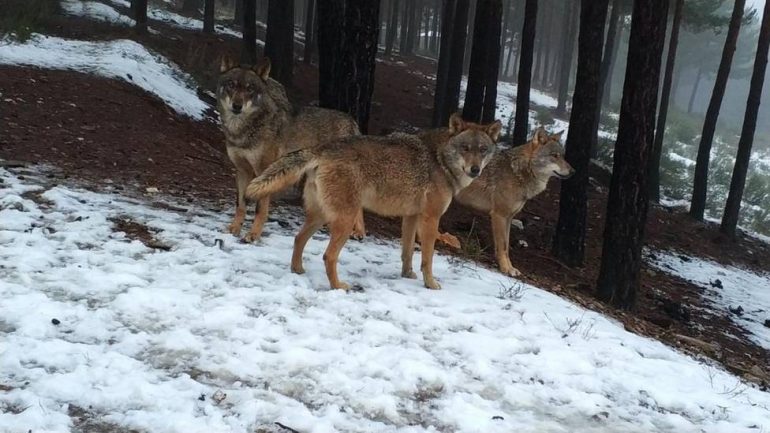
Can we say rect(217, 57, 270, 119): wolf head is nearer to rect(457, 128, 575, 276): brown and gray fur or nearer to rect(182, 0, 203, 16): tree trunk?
rect(457, 128, 575, 276): brown and gray fur

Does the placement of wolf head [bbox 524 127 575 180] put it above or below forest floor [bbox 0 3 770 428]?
above

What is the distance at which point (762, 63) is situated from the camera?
19234 millimetres

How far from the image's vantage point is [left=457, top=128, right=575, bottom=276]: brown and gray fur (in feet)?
31.0

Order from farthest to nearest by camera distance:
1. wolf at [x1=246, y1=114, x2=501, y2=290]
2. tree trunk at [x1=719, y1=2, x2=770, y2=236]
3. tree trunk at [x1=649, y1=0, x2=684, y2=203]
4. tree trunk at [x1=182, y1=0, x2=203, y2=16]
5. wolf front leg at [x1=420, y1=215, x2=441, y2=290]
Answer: tree trunk at [x1=182, y1=0, x2=203, y2=16] → tree trunk at [x1=649, y1=0, x2=684, y2=203] → tree trunk at [x1=719, y1=2, x2=770, y2=236] → wolf front leg at [x1=420, y1=215, x2=441, y2=290] → wolf at [x1=246, y1=114, x2=501, y2=290]

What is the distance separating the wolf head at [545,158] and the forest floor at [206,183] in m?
1.50

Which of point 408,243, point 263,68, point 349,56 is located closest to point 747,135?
point 349,56

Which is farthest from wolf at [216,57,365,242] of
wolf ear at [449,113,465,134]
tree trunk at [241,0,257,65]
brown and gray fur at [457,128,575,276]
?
tree trunk at [241,0,257,65]

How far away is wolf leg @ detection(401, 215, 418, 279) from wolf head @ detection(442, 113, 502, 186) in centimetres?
70

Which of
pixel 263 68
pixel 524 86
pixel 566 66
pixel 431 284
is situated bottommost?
pixel 431 284

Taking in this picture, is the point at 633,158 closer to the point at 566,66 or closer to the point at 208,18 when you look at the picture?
the point at 208,18

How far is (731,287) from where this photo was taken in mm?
13859

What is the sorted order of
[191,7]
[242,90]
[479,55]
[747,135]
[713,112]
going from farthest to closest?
1. [191,7]
2. [713,112]
3. [747,135]
4. [479,55]
5. [242,90]

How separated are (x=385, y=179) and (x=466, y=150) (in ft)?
3.48

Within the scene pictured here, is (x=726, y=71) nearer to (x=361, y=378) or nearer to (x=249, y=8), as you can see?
(x=249, y=8)
